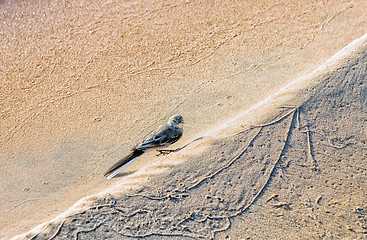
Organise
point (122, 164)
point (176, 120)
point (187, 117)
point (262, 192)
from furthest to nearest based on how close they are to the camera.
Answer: point (187, 117), point (176, 120), point (122, 164), point (262, 192)

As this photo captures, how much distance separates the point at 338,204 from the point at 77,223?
3.09 meters

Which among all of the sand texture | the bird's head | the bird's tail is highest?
the bird's head

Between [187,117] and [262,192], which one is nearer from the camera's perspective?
[262,192]

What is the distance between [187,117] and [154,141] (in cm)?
113

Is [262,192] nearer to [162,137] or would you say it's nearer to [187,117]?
[162,137]

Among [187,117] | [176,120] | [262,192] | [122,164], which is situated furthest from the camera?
[187,117]

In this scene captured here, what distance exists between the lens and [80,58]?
8.48 metres

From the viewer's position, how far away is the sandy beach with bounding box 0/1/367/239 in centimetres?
500

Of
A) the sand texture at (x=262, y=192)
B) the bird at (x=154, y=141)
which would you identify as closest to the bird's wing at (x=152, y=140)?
the bird at (x=154, y=141)

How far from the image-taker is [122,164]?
20.8 ft

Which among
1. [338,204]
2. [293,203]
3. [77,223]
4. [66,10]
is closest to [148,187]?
[77,223]

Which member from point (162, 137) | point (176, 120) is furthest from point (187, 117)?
point (162, 137)

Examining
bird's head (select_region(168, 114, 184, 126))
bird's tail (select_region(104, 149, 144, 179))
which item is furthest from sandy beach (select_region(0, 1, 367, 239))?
bird's head (select_region(168, 114, 184, 126))

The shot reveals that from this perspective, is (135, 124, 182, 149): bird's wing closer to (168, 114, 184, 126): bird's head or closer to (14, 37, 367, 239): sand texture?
(168, 114, 184, 126): bird's head
